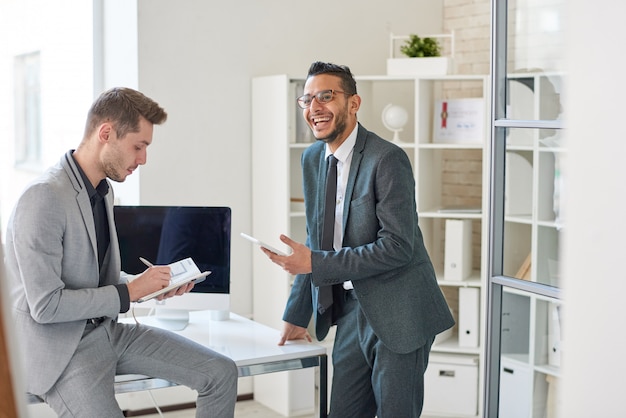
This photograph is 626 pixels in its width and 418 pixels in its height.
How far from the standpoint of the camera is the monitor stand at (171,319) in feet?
10.3

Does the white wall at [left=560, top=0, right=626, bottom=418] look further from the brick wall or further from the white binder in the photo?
the brick wall

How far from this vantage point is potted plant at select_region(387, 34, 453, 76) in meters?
Result: 4.74

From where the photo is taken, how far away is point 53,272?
228 cm

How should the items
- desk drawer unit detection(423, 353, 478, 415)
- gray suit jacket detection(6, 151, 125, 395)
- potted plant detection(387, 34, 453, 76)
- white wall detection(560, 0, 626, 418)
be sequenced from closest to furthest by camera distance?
white wall detection(560, 0, 626, 418)
gray suit jacket detection(6, 151, 125, 395)
desk drawer unit detection(423, 353, 478, 415)
potted plant detection(387, 34, 453, 76)

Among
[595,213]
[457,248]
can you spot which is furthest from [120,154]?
[457,248]

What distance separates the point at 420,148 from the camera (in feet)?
15.6

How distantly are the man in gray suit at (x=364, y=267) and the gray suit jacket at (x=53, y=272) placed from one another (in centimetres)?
58

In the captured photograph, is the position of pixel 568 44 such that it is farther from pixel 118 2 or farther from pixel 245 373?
pixel 118 2

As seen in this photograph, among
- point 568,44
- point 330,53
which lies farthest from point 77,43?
point 568,44

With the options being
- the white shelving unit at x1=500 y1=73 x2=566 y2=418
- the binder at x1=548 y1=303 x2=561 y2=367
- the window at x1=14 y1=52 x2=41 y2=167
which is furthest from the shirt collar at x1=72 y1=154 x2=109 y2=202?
the window at x1=14 y1=52 x2=41 y2=167

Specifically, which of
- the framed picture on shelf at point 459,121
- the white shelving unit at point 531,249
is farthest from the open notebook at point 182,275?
the framed picture on shelf at point 459,121

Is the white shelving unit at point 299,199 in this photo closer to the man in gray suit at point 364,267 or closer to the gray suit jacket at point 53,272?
the man in gray suit at point 364,267

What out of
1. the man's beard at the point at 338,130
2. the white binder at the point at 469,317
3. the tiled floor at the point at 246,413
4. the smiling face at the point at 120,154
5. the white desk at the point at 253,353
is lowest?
the tiled floor at the point at 246,413

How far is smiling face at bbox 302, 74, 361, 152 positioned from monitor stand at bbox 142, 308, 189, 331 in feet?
3.04
